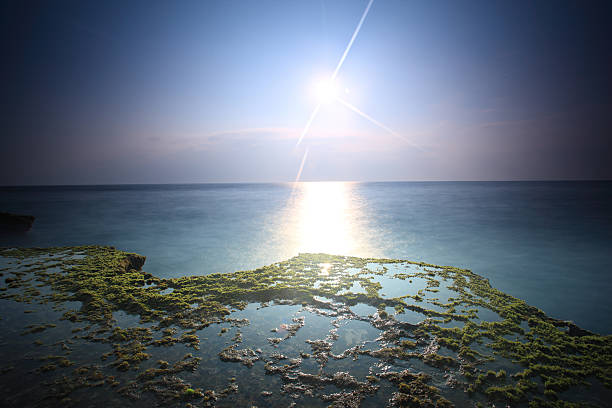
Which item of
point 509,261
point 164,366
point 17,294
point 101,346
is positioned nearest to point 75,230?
point 17,294

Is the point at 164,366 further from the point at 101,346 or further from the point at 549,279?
the point at 549,279

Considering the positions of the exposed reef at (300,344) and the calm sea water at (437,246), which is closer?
the exposed reef at (300,344)

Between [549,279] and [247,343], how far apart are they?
17.4 meters

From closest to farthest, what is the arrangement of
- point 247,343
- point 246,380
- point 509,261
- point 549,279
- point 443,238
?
point 246,380 < point 247,343 < point 549,279 < point 509,261 < point 443,238

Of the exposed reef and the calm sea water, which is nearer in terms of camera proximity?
the exposed reef

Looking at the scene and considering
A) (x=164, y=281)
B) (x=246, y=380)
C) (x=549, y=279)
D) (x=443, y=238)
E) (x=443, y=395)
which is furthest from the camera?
(x=443, y=238)

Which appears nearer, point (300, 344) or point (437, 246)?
point (300, 344)

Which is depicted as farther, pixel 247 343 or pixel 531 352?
pixel 247 343

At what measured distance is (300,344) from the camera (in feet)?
27.6

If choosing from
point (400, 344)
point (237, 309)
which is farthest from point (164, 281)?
point (400, 344)

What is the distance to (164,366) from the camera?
7.11m

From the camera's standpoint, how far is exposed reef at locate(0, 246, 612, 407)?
249 inches

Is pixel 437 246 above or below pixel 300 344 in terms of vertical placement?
below

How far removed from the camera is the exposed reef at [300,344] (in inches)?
249
